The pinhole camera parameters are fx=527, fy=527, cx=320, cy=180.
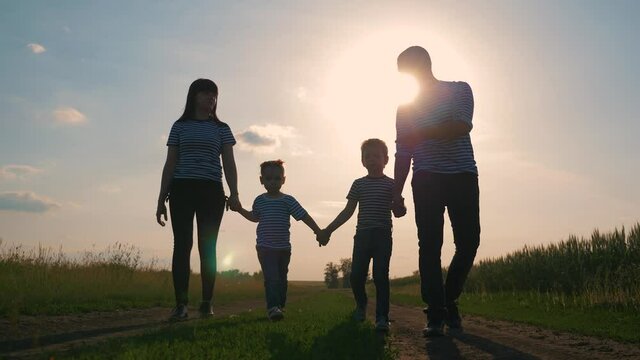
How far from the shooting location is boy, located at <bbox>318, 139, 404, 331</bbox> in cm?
634

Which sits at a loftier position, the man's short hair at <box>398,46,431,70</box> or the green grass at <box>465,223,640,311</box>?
the man's short hair at <box>398,46,431,70</box>

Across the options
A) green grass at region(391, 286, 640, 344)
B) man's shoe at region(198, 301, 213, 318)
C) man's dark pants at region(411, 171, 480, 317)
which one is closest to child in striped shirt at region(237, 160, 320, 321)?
man's shoe at region(198, 301, 213, 318)

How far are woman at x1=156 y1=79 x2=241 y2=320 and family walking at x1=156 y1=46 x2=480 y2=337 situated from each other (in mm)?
13

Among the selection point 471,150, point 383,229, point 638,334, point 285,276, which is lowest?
point 638,334

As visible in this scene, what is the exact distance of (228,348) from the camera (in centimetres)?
383

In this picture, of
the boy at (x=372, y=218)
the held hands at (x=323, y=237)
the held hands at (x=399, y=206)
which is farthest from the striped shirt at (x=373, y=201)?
the held hands at (x=323, y=237)

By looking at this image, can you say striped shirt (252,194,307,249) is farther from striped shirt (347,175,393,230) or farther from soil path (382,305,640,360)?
soil path (382,305,640,360)

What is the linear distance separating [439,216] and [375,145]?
1404mm

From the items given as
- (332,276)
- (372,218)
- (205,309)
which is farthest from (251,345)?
(332,276)

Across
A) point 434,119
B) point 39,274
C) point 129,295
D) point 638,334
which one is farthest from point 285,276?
point 39,274

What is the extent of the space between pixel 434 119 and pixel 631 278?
383 inches

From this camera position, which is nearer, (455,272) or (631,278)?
(455,272)

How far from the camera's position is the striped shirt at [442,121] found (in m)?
5.67

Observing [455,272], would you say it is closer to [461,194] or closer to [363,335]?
[461,194]
